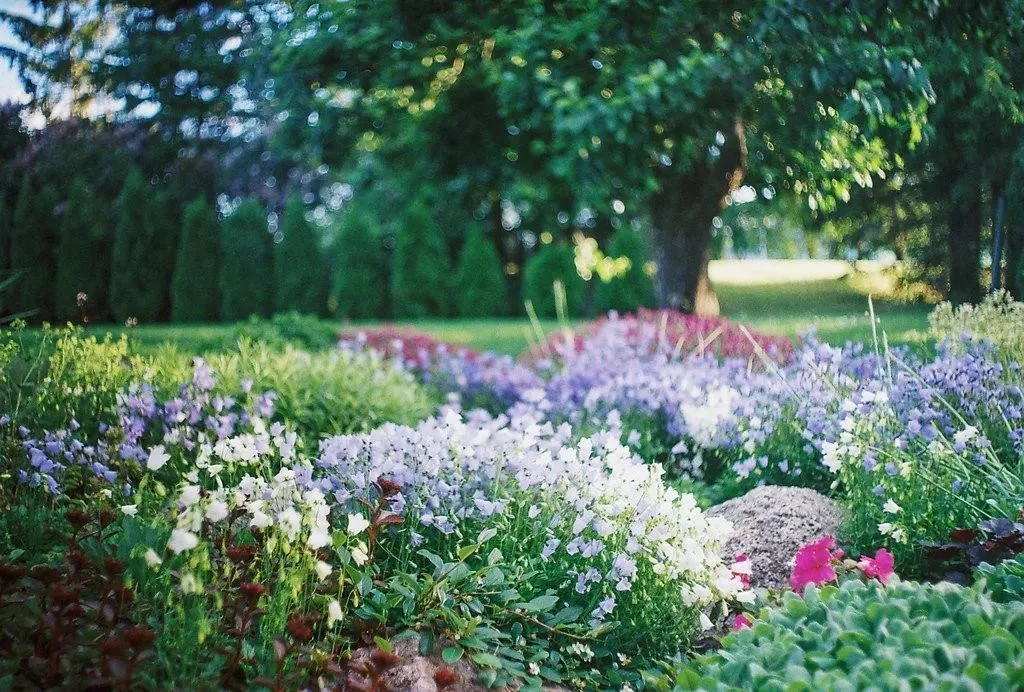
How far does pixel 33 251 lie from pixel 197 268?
607cm

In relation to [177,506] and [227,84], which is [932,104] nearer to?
[177,506]

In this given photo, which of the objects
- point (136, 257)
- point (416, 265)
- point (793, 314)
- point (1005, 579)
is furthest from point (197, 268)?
point (1005, 579)

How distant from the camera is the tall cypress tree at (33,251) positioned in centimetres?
376

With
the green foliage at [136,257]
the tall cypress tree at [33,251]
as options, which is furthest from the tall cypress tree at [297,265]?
the tall cypress tree at [33,251]

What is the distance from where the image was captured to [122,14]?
5.30m

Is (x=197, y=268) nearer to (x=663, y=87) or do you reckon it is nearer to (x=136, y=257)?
(x=136, y=257)

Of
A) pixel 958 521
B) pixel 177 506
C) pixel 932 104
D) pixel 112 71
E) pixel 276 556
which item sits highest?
pixel 112 71

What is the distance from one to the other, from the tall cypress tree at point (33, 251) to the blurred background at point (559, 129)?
0.01 meters

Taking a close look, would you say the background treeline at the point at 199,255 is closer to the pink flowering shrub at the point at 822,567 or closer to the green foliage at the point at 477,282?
the green foliage at the point at 477,282

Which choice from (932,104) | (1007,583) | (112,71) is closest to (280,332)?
(112,71)

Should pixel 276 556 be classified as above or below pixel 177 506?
below

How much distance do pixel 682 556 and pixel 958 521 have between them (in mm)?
1241

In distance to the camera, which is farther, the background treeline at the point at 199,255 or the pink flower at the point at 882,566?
the background treeline at the point at 199,255

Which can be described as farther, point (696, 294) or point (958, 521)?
point (696, 294)
